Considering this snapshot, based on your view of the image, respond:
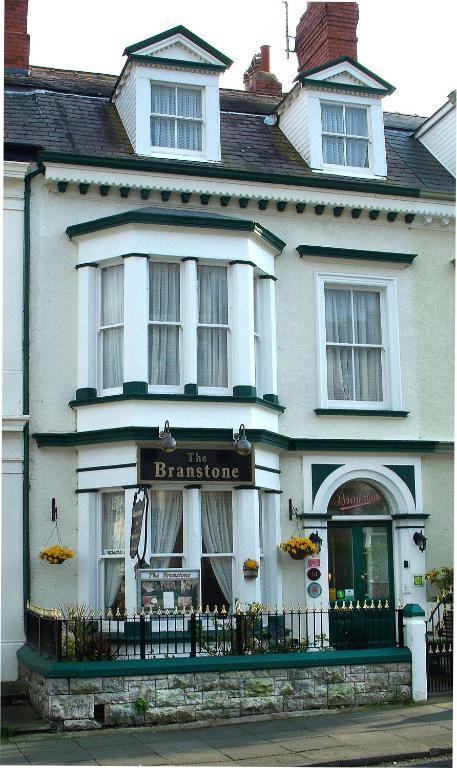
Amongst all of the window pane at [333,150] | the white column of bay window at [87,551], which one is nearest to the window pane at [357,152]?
the window pane at [333,150]

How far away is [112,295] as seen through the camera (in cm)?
1641

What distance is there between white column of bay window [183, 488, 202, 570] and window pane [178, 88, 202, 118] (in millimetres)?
7036

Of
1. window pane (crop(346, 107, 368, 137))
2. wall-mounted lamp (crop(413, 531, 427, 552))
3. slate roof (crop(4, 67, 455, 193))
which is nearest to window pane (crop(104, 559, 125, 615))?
wall-mounted lamp (crop(413, 531, 427, 552))

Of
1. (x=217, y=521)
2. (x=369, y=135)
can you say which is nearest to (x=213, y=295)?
(x=217, y=521)

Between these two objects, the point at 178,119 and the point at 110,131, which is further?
the point at 110,131

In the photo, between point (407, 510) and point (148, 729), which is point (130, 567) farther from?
point (407, 510)

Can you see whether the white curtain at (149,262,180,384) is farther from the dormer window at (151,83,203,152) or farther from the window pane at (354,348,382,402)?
the window pane at (354,348,382,402)

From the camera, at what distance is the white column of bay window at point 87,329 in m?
16.0

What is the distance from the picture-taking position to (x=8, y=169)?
637 inches

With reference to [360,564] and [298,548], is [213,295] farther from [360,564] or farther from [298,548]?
[360,564]

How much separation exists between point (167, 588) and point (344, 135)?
30.6ft

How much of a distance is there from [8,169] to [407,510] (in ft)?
30.2

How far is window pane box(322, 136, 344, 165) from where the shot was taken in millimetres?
18562

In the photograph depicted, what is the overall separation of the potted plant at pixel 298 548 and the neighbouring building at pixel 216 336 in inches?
12.0
